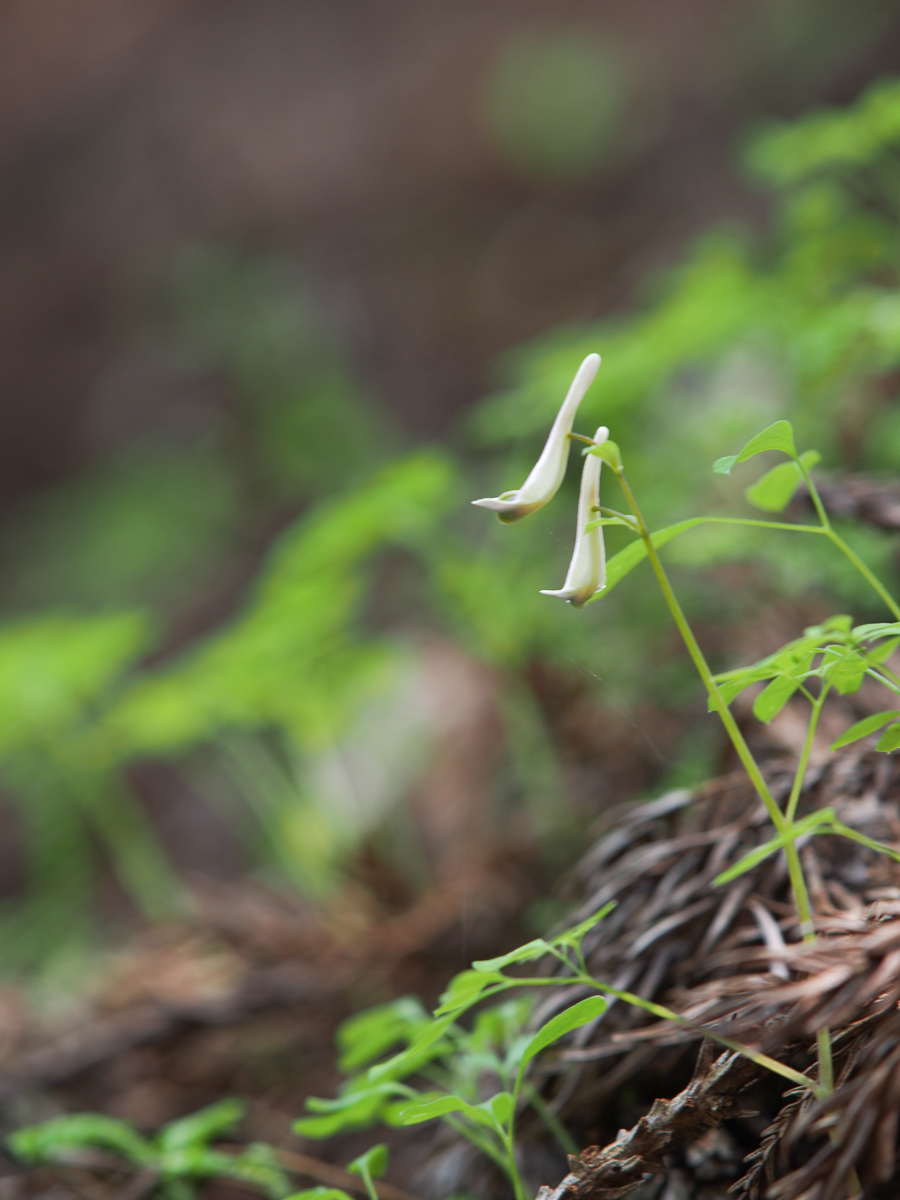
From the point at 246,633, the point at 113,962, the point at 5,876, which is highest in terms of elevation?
the point at 246,633

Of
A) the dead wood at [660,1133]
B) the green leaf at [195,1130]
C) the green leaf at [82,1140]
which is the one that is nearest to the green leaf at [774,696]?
the dead wood at [660,1133]

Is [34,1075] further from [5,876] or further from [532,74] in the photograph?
[532,74]

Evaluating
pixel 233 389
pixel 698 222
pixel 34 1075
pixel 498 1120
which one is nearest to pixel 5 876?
pixel 34 1075

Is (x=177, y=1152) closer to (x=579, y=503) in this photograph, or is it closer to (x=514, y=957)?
(x=514, y=957)

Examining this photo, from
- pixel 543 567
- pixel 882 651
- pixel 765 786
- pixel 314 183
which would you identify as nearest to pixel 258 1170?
pixel 765 786

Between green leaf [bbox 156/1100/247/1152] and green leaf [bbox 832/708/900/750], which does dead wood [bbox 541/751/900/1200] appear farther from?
green leaf [bbox 156/1100/247/1152]

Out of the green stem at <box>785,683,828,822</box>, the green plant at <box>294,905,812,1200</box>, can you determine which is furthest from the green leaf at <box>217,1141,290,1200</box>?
the green stem at <box>785,683,828,822</box>
